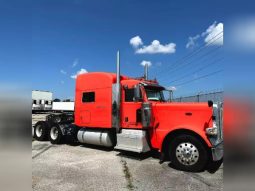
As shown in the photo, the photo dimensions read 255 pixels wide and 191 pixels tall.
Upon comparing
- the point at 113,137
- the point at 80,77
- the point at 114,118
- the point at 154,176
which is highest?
the point at 80,77

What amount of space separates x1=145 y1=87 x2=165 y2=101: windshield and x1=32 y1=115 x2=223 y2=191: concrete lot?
1.90 m

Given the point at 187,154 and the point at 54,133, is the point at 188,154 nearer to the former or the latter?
the point at 187,154

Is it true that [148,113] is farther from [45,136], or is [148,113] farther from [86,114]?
[45,136]

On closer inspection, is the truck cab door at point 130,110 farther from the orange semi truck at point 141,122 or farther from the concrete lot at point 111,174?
the concrete lot at point 111,174

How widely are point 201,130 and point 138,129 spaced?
2180 millimetres

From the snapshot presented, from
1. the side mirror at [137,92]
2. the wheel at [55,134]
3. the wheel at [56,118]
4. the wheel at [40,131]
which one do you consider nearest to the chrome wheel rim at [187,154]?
the side mirror at [137,92]

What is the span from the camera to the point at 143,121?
840 cm

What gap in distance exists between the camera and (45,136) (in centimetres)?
1259

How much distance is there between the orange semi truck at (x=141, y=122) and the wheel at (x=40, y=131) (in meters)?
0.51

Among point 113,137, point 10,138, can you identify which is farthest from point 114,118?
point 10,138

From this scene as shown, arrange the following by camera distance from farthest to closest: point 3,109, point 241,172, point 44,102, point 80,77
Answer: point 44,102
point 80,77
point 3,109
point 241,172

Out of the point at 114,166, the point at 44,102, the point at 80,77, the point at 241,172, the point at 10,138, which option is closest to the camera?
the point at 241,172

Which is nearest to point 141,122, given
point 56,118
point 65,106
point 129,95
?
point 129,95

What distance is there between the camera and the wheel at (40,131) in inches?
495
